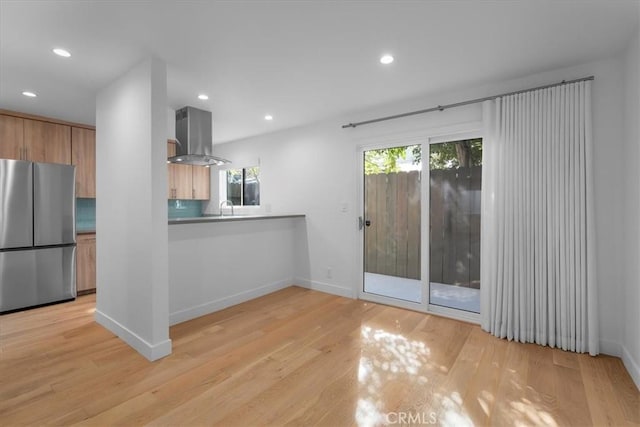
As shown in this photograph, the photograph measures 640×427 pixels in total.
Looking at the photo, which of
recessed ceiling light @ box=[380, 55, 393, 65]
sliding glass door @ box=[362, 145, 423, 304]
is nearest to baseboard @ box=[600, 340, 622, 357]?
sliding glass door @ box=[362, 145, 423, 304]

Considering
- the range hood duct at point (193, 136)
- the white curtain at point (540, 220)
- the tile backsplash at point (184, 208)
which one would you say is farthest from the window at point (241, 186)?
the white curtain at point (540, 220)

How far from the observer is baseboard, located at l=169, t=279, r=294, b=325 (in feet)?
10.5

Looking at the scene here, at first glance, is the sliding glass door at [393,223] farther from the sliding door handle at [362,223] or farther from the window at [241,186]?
the window at [241,186]

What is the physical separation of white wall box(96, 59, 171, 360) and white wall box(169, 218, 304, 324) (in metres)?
0.45

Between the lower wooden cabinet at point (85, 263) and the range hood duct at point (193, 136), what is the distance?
1.99 m

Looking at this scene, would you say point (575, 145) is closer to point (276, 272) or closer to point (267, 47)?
point (267, 47)

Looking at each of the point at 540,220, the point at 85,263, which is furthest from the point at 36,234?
the point at 540,220

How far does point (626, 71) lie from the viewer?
233 centimetres

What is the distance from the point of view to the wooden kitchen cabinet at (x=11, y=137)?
149 inches

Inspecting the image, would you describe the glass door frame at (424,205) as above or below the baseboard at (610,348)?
above

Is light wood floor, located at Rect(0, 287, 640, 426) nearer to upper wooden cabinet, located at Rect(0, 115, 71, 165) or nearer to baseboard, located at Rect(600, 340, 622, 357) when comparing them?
baseboard, located at Rect(600, 340, 622, 357)

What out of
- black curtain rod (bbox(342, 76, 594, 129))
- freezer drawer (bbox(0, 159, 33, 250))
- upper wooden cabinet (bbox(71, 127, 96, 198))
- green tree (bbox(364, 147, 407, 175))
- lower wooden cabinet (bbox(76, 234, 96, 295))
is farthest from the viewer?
upper wooden cabinet (bbox(71, 127, 96, 198))

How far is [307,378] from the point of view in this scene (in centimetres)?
218

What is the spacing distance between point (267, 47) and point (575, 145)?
2716mm
